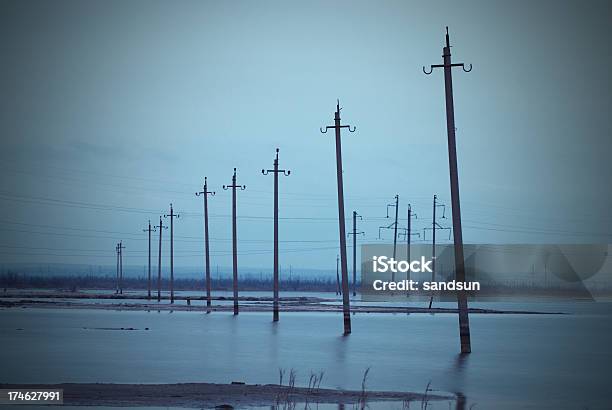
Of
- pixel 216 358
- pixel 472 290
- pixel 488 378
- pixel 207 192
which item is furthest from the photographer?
pixel 472 290

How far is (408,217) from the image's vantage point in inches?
4528

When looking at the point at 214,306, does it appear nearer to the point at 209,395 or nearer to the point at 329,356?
the point at 329,356

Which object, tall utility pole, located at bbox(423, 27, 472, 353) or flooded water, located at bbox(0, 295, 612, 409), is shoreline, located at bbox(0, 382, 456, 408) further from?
tall utility pole, located at bbox(423, 27, 472, 353)

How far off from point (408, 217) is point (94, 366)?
89472 mm

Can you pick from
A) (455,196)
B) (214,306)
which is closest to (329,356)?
(455,196)

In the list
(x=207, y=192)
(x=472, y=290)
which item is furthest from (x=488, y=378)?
(x=472, y=290)

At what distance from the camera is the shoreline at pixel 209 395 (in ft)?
63.3

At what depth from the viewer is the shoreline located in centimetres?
1928

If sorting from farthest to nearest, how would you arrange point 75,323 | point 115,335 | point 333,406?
1. point 75,323
2. point 115,335
3. point 333,406

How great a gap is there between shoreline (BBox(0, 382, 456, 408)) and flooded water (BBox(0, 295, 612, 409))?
1222 mm

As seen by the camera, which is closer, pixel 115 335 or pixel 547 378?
pixel 547 378

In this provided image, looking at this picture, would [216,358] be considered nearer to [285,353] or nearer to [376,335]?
[285,353]

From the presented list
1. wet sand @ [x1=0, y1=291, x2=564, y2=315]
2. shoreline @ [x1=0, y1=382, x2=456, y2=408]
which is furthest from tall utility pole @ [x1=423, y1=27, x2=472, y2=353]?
wet sand @ [x1=0, y1=291, x2=564, y2=315]

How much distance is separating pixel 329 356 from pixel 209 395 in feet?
39.6
